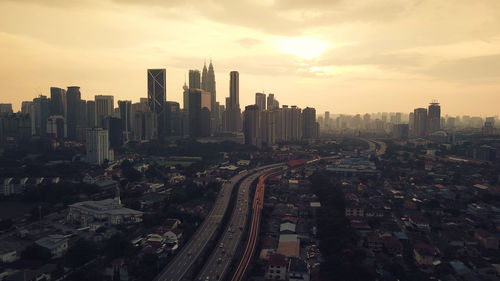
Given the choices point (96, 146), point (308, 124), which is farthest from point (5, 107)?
point (308, 124)

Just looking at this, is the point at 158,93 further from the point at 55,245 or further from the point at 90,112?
the point at 55,245

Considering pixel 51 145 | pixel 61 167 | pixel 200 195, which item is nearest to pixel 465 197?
pixel 200 195

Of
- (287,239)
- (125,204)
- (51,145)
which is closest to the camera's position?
(287,239)

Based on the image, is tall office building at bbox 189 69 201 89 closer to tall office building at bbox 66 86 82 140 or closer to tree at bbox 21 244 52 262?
tall office building at bbox 66 86 82 140

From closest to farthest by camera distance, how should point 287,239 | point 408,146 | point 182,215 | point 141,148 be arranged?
point 287,239 → point 182,215 → point 141,148 → point 408,146

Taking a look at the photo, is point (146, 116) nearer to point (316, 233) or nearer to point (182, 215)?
point (182, 215)

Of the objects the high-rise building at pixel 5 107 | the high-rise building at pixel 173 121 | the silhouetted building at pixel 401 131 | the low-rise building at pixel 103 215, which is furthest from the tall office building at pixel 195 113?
the low-rise building at pixel 103 215

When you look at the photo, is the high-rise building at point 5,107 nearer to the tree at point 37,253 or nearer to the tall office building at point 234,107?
the tall office building at point 234,107
